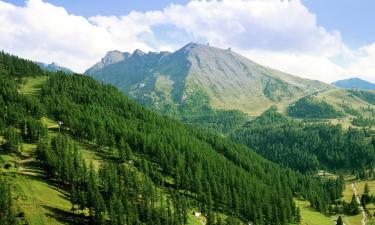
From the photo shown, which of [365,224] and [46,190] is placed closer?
[46,190]

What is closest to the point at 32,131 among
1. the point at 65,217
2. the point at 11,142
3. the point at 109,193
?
the point at 11,142

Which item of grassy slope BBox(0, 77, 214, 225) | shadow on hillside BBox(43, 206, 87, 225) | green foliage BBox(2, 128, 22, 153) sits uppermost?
green foliage BBox(2, 128, 22, 153)

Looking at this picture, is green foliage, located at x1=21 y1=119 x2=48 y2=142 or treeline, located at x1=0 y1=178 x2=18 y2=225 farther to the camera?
green foliage, located at x1=21 y1=119 x2=48 y2=142

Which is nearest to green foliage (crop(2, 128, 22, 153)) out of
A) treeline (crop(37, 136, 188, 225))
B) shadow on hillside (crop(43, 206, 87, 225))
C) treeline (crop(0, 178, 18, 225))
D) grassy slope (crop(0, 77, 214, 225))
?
grassy slope (crop(0, 77, 214, 225))

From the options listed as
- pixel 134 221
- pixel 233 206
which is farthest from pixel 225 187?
pixel 134 221

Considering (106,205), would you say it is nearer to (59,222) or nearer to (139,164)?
(59,222)

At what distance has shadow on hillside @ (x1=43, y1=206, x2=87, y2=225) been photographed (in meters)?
120

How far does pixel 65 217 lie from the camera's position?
402ft

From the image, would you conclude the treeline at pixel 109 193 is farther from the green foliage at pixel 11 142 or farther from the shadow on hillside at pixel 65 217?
the green foliage at pixel 11 142

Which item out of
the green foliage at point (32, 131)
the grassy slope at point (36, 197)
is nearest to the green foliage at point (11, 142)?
the grassy slope at point (36, 197)

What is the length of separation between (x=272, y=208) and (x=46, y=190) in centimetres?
10105

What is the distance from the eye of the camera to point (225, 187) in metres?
187

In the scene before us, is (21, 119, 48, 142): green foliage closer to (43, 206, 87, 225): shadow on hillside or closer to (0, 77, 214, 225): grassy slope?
(0, 77, 214, 225): grassy slope

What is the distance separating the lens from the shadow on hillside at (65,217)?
12012cm
